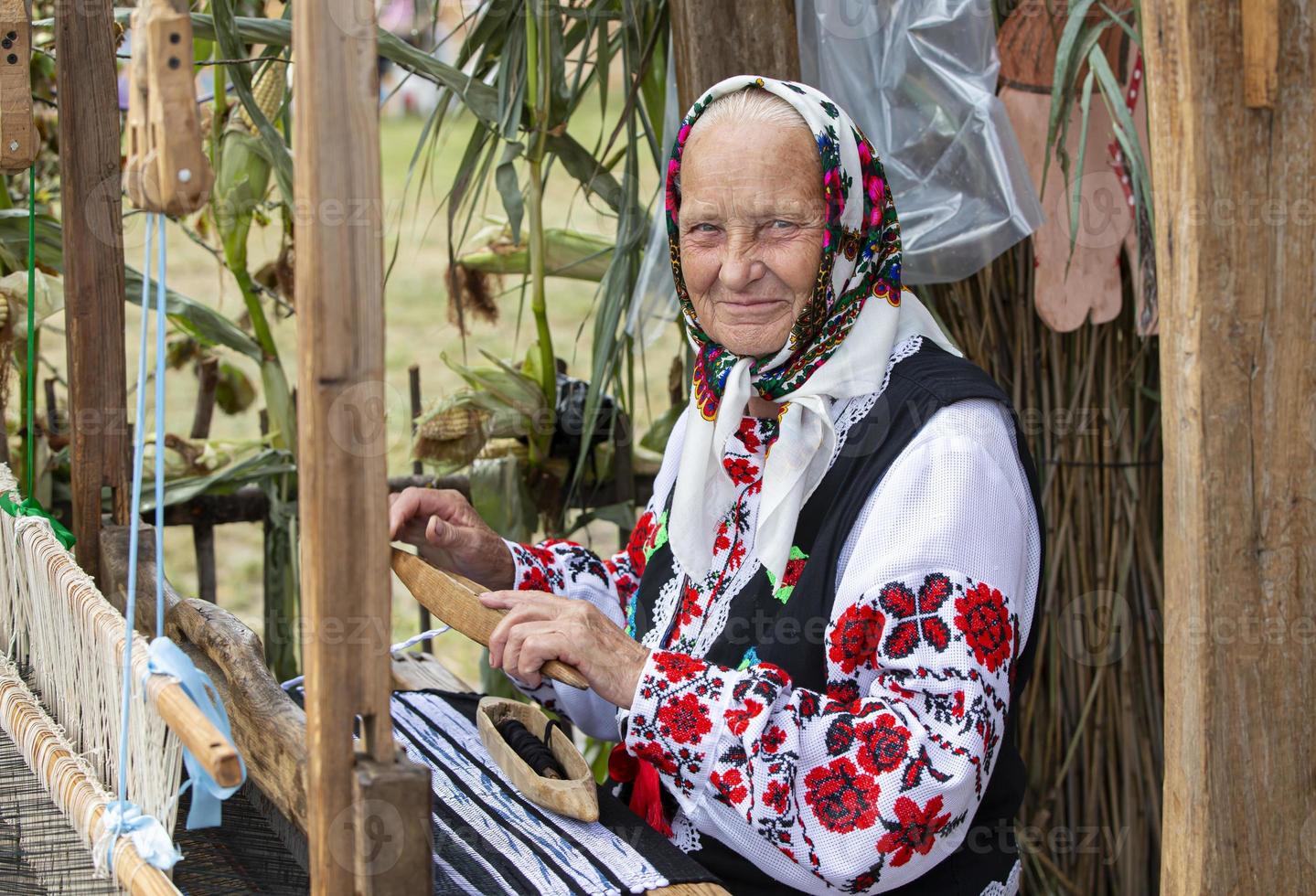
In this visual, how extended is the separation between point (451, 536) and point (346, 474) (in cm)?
85

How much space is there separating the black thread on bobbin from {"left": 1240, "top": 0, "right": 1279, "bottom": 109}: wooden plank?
97 centimetres

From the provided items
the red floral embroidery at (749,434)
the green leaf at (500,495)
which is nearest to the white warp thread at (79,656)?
the red floral embroidery at (749,434)

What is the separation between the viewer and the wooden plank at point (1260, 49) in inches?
42.1

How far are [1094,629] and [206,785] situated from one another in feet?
5.86

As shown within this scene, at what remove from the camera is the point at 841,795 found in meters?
1.36

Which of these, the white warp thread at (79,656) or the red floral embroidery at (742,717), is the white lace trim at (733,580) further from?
the white warp thread at (79,656)

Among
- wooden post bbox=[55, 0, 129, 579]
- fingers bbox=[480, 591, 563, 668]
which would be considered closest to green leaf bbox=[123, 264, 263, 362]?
wooden post bbox=[55, 0, 129, 579]

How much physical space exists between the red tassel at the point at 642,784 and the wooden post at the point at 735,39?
3.21 feet

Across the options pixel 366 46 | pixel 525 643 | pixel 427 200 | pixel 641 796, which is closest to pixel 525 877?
pixel 525 643

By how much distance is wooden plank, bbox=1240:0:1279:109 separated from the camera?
1.07m

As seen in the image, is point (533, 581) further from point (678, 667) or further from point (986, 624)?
point (986, 624)

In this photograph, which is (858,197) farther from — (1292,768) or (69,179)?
(69,179)

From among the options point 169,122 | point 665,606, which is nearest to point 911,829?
point 665,606

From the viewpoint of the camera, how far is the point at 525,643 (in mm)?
1406
